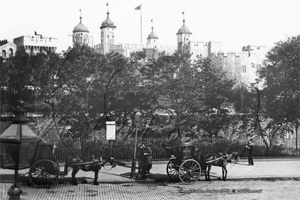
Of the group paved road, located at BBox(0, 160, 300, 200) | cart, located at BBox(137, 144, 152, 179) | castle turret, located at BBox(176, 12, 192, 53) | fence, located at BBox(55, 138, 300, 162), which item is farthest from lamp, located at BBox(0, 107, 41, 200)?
castle turret, located at BBox(176, 12, 192, 53)

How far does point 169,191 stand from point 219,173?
3.90 meters

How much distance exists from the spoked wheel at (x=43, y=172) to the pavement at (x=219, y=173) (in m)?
0.32

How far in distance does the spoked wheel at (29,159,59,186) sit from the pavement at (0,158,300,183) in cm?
32

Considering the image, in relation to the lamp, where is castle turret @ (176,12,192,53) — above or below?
above

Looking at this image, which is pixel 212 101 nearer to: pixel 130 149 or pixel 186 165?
pixel 130 149

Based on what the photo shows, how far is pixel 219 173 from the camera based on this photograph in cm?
1659

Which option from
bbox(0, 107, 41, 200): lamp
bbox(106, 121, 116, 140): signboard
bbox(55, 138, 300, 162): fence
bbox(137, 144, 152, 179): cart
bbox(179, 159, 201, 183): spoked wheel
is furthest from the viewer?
bbox(106, 121, 116, 140): signboard

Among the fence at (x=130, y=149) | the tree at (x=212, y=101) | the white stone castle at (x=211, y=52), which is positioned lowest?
the fence at (x=130, y=149)

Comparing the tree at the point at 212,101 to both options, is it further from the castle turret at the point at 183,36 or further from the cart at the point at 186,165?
the cart at the point at 186,165

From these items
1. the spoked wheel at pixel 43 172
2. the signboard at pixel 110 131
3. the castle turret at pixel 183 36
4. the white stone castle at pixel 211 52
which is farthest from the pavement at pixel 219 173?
the white stone castle at pixel 211 52

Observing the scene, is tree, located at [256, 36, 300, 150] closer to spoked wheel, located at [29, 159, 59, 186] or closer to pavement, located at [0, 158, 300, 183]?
pavement, located at [0, 158, 300, 183]

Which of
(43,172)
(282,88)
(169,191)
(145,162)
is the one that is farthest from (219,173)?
(282,88)

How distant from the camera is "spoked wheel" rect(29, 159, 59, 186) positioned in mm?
13336

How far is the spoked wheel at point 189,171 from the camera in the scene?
1452 cm
